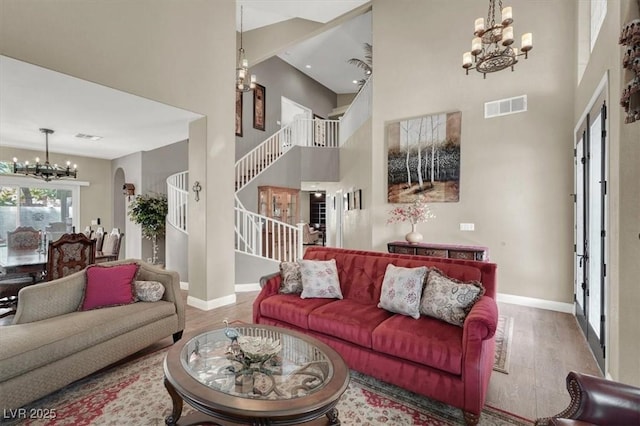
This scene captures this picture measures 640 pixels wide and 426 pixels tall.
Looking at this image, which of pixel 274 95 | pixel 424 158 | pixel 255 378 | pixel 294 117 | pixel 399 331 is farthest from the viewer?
pixel 294 117

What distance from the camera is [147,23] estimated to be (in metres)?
3.60

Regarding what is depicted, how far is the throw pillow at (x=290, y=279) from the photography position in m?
3.19

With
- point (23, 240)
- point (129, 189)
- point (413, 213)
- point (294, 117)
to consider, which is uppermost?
point (294, 117)

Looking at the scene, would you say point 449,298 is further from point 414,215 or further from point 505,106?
point 505,106

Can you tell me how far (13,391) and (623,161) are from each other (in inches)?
174

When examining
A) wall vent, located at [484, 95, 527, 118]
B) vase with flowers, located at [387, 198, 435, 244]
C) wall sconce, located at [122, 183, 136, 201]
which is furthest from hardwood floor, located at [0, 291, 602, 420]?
wall sconce, located at [122, 183, 136, 201]

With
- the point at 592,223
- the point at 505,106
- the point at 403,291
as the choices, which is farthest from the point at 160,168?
the point at 592,223

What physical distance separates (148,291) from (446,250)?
3937 millimetres

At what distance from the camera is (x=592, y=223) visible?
320cm

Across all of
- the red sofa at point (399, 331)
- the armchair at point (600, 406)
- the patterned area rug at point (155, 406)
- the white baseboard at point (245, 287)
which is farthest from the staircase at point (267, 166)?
the armchair at point (600, 406)

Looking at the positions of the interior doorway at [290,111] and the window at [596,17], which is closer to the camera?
the window at [596,17]

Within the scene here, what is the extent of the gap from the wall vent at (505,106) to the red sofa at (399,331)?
10.7 feet

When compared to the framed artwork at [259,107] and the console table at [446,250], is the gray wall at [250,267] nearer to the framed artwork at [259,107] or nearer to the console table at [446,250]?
the console table at [446,250]

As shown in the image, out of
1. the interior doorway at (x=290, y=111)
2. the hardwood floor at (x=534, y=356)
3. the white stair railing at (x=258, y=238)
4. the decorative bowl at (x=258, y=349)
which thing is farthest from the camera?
the interior doorway at (x=290, y=111)
